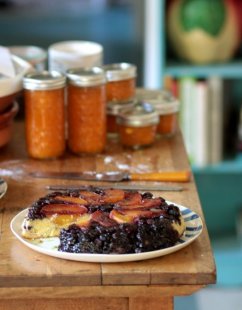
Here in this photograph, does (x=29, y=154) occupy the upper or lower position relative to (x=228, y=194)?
upper

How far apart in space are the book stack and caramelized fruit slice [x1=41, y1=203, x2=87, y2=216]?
1587 millimetres

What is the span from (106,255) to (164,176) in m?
0.45

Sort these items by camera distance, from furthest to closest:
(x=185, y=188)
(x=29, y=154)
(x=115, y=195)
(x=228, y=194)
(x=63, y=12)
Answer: (x=63, y=12)
(x=228, y=194)
(x=29, y=154)
(x=185, y=188)
(x=115, y=195)

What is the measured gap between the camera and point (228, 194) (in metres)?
3.38

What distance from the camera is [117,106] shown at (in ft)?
6.73

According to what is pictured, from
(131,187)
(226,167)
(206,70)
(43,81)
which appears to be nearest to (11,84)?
(43,81)

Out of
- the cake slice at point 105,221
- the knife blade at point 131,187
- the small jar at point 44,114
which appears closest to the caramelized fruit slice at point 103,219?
the cake slice at point 105,221

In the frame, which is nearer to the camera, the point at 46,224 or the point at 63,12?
the point at 46,224

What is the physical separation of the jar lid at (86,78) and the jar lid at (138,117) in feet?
0.40

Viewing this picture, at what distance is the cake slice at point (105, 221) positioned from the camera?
139 cm

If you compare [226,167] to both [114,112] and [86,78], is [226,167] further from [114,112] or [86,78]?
[86,78]

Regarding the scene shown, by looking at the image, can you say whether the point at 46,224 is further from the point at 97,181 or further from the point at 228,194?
the point at 228,194

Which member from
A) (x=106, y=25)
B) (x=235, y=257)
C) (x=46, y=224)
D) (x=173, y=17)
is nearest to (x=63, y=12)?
(x=106, y=25)

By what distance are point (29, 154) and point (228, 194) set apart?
1586 mm
